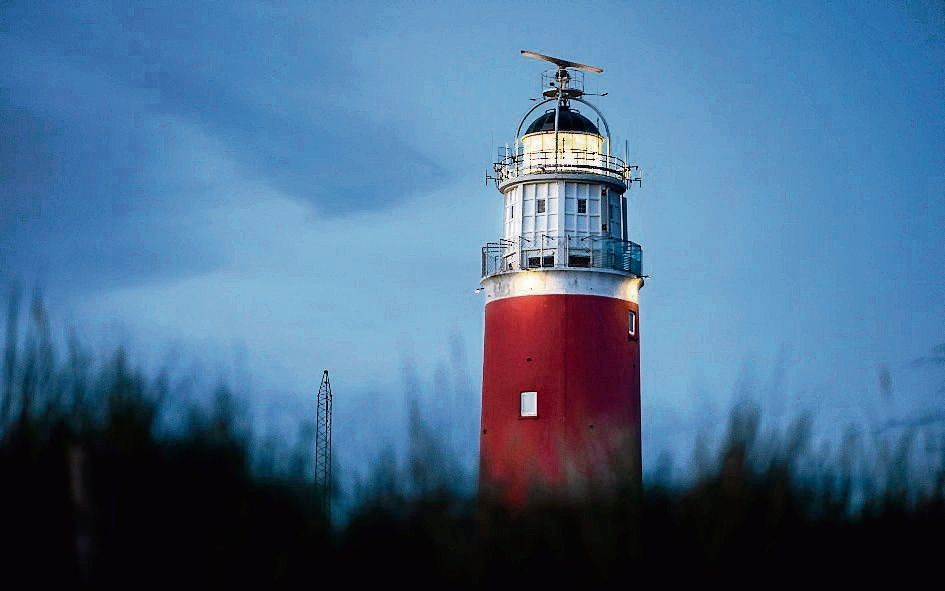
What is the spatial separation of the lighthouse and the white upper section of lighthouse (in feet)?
0.08

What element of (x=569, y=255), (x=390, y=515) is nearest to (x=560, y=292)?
(x=569, y=255)

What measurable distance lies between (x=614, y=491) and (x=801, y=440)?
1280 mm

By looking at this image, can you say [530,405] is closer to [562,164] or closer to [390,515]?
[562,164]

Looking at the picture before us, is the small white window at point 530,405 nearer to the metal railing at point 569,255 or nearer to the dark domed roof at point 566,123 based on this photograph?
the metal railing at point 569,255

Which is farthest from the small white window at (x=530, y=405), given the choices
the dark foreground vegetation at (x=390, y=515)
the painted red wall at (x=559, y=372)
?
the dark foreground vegetation at (x=390, y=515)

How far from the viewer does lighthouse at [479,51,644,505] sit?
91.4 ft

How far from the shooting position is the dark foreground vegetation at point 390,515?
777 cm

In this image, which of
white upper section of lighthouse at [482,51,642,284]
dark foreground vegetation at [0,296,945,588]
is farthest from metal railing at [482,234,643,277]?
dark foreground vegetation at [0,296,945,588]

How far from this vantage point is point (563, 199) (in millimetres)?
29531

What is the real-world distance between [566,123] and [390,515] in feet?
72.8

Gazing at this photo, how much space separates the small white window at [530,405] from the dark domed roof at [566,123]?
5.80 metres

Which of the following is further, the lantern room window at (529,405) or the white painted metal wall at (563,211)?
the white painted metal wall at (563,211)

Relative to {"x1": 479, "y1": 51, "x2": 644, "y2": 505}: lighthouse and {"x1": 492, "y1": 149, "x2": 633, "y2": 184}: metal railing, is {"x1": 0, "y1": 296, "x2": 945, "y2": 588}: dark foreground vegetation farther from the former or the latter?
{"x1": 492, "y1": 149, "x2": 633, "y2": 184}: metal railing

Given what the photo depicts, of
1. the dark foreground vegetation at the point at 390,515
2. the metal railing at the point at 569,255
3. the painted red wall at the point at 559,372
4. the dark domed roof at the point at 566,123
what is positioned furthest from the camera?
the dark domed roof at the point at 566,123
